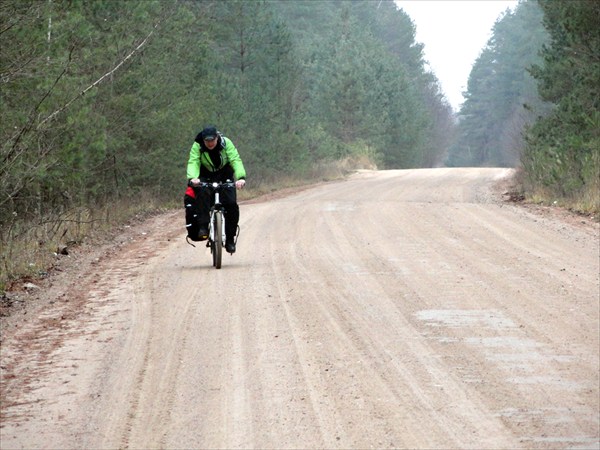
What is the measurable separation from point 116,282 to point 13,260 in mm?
1975

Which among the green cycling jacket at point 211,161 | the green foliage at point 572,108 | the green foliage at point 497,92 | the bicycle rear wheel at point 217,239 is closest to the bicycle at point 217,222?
the bicycle rear wheel at point 217,239

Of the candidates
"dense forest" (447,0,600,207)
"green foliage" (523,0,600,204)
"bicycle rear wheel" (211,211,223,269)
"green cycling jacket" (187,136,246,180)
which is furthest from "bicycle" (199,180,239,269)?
"green foliage" (523,0,600,204)

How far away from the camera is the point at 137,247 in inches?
667

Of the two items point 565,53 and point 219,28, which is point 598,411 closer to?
point 565,53

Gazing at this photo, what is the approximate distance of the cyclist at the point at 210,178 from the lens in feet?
44.9

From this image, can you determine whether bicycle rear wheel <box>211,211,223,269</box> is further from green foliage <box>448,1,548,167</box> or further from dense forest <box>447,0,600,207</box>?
green foliage <box>448,1,548,167</box>

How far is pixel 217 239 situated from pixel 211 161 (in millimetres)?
1043

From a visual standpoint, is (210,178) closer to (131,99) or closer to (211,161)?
(211,161)

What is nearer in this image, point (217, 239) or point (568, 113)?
point (217, 239)

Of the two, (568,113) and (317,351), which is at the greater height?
(568,113)

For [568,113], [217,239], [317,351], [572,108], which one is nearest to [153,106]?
[572,108]

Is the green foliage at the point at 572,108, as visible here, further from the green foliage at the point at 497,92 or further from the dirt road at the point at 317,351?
the green foliage at the point at 497,92

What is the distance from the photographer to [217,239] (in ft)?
44.6

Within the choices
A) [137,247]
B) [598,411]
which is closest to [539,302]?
[598,411]
